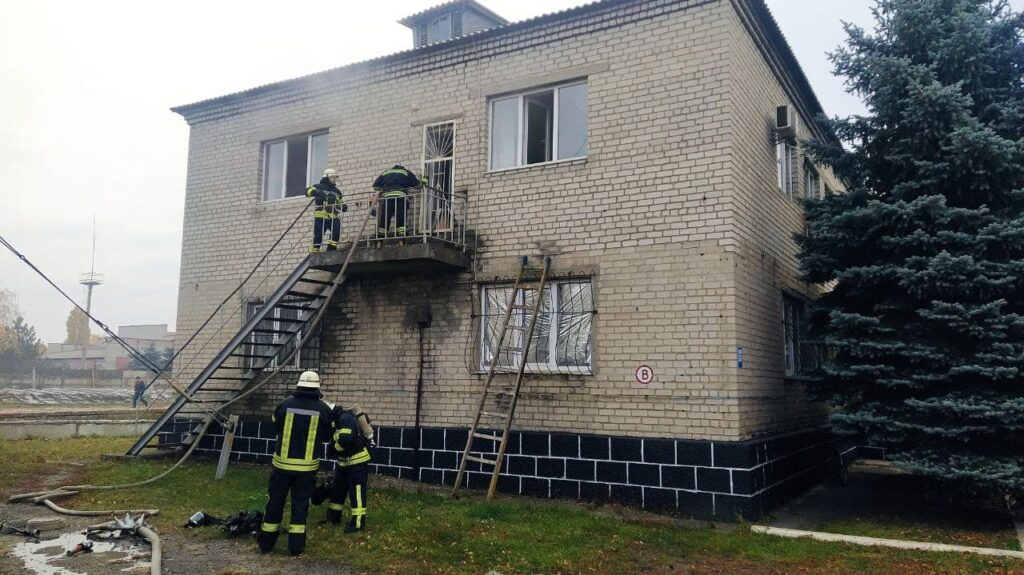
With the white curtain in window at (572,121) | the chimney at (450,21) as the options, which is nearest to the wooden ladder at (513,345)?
the white curtain in window at (572,121)

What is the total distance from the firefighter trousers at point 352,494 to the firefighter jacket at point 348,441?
8cm

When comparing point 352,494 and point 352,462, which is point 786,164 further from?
point 352,494

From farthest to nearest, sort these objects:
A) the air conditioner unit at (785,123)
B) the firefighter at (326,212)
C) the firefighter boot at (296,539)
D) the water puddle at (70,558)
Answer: the air conditioner unit at (785,123) < the firefighter at (326,212) < the firefighter boot at (296,539) < the water puddle at (70,558)

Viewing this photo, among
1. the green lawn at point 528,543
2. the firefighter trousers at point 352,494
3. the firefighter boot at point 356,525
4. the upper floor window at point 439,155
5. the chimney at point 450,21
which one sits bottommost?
the green lawn at point 528,543

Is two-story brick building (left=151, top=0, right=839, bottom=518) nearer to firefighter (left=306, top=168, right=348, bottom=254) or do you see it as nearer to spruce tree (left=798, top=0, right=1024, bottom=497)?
firefighter (left=306, top=168, right=348, bottom=254)

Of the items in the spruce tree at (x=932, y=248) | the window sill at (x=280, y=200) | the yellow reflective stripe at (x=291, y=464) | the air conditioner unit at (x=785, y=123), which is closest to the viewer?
the yellow reflective stripe at (x=291, y=464)

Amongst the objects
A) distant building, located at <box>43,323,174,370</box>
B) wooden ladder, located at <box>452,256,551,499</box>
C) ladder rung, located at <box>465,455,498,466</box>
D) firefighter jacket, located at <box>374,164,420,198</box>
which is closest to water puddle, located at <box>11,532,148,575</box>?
ladder rung, located at <box>465,455,498,466</box>

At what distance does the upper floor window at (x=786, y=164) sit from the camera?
39.6ft

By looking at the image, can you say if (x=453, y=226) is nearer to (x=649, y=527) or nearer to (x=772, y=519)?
(x=649, y=527)

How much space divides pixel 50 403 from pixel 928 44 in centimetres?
3894

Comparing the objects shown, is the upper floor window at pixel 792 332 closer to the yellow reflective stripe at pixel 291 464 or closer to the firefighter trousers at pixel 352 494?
the firefighter trousers at pixel 352 494

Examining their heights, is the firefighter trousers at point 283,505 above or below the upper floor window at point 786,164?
below

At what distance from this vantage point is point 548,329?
1034cm

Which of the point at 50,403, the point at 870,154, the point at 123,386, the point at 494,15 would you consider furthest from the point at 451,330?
the point at 123,386
